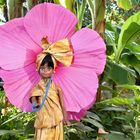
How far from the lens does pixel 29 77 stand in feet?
2.85

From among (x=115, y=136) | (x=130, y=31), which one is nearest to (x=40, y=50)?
(x=115, y=136)

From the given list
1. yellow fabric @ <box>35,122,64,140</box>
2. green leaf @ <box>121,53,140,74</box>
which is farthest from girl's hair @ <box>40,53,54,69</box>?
green leaf @ <box>121,53,140,74</box>

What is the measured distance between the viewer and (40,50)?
2.78ft

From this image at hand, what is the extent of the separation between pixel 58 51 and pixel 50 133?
0.18m

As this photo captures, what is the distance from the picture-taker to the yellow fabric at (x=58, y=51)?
818 millimetres

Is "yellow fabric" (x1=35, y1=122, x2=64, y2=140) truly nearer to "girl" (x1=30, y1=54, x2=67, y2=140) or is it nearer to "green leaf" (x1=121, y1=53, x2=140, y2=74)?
"girl" (x1=30, y1=54, x2=67, y2=140)

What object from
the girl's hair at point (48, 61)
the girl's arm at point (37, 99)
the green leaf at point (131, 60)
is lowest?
the girl's arm at point (37, 99)

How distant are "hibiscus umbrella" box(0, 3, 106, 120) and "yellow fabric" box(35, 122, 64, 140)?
8 centimetres

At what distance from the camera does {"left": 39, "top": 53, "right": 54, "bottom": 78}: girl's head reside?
81 centimetres

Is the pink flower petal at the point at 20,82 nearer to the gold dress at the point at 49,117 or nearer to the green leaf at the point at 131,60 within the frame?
the gold dress at the point at 49,117

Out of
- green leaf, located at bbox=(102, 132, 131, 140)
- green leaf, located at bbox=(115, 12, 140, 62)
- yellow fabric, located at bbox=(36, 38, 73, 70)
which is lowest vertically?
green leaf, located at bbox=(102, 132, 131, 140)

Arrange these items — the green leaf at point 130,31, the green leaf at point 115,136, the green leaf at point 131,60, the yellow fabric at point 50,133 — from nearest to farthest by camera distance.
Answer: the yellow fabric at point 50,133 < the green leaf at point 115,136 < the green leaf at point 130,31 < the green leaf at point 131,60

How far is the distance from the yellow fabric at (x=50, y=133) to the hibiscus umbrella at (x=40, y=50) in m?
0.08

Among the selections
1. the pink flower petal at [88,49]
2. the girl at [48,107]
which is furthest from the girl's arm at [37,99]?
the pink flower petal at [88,49]
